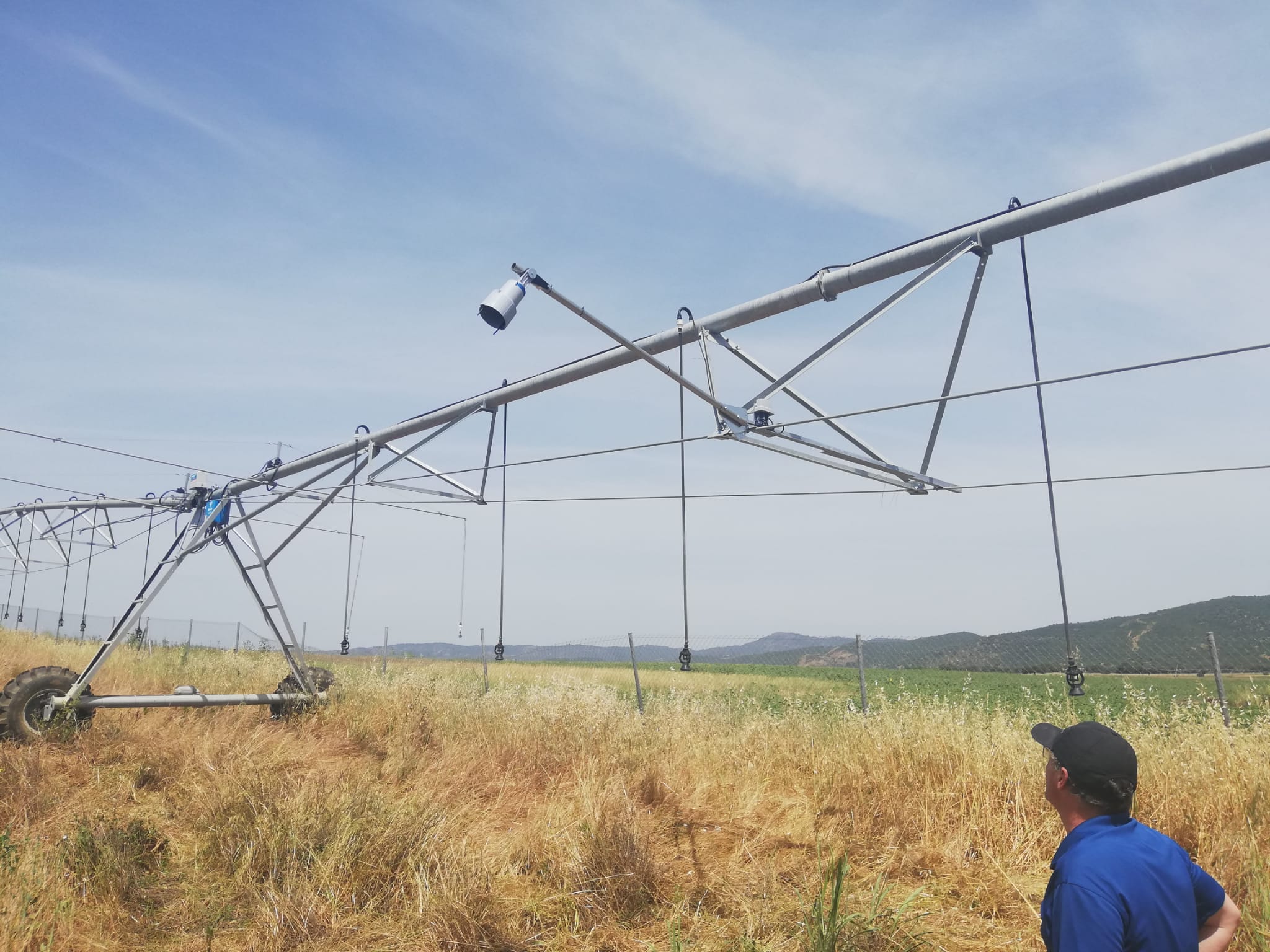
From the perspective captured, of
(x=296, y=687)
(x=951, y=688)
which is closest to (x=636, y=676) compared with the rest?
(x=296, y=687)

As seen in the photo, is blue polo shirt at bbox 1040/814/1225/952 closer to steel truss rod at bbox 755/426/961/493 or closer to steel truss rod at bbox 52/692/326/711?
steel truss rod at bbox 755/426/961/493

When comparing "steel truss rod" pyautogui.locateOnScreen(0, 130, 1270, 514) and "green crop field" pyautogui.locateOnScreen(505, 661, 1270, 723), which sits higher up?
"steel truss rod" pyautogui.locateOnScreen(0, 130, 1270, 514)

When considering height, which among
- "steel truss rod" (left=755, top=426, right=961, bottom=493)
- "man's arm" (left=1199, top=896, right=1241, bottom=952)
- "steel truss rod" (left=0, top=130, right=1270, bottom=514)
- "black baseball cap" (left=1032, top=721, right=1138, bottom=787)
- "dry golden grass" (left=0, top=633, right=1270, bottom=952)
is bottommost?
"dry golden grass" (left=0, top=633, right=1270, bottom=952)

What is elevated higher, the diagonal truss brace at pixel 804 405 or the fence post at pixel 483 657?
the diagonal truss brace at pixel 804 405

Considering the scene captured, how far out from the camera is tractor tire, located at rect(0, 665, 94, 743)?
10078mm

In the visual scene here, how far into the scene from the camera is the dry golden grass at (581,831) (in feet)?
17.8

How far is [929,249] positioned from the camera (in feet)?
20.5

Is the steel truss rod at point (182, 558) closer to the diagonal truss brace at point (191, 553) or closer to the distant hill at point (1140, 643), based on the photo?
the diagonal truss brace at point (191, 553)

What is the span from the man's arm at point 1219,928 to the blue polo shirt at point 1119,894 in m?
0.19

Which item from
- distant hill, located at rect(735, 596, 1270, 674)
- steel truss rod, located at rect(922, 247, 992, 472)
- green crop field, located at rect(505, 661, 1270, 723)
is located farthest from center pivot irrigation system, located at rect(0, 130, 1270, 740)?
distant hill, located at rect(735, 596, 1270, 674)

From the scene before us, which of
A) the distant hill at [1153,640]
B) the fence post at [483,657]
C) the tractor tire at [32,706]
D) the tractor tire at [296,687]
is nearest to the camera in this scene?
the tractor tire at [32,706]

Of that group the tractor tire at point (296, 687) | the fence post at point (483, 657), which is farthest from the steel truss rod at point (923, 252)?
the fence post at point (483, 657)

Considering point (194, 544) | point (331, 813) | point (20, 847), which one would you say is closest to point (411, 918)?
point (331, 813)

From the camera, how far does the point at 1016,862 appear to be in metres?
6.32
